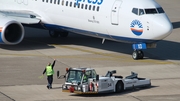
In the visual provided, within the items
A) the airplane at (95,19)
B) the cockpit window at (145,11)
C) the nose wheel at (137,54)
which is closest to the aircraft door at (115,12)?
the airplane at (95,19)

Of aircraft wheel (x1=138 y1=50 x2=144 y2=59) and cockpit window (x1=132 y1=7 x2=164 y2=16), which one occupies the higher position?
cockpit window (x1=132 y1=7 x2=164 y2=16)

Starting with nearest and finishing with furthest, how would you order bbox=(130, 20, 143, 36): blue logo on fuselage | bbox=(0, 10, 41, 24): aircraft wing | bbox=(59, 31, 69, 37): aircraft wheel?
bbox=(130, 20, 143, 36): blue logo on fuselage
bbox=(0, 10, 41, 24): aircraft wing
bbox=(59, 31, 69, 37): aircraft wheel

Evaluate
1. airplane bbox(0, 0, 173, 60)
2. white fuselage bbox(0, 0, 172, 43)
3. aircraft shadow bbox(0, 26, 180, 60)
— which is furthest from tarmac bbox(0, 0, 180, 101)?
white fuselage bbox(0, 0, 172, 43)

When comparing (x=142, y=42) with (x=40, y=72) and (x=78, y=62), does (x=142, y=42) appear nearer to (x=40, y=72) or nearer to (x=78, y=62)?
(x=78, y=62)

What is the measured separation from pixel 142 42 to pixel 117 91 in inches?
321

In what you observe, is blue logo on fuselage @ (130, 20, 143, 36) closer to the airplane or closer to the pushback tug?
the airplane

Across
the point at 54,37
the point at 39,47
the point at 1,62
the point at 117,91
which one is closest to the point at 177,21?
the point at 54,37

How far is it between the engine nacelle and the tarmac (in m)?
0.63

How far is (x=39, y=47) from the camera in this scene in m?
42.3

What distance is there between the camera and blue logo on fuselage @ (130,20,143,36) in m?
36.6

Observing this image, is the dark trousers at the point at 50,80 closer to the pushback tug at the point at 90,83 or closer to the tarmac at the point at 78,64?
the tarmac at the point at 78,64

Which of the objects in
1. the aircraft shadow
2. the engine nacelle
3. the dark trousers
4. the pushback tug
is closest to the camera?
the pushback tug

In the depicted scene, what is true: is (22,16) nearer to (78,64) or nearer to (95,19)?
(95,19)

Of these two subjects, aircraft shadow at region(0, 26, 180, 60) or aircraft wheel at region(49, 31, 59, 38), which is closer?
aircraft shadow at region(0, 26, 180, 60)
